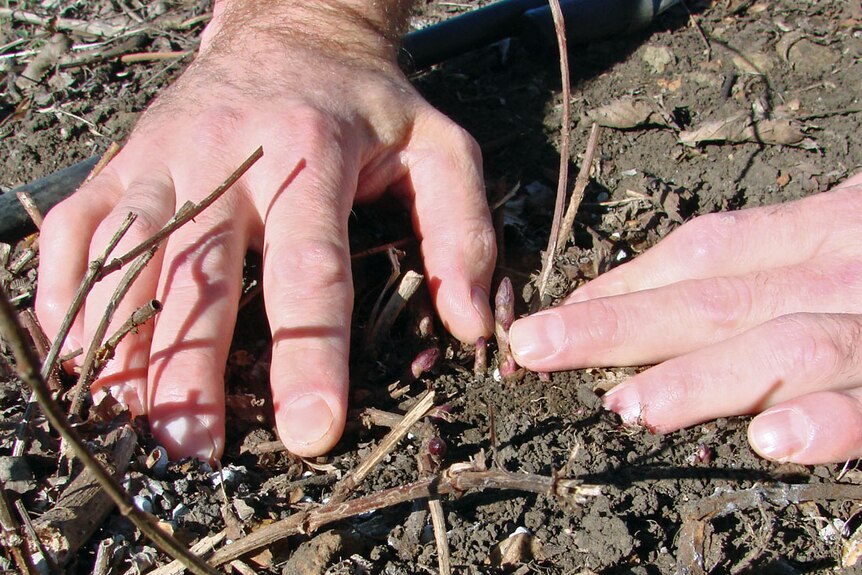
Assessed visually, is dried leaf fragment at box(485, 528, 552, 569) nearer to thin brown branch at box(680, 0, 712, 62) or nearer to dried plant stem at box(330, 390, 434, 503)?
dried plant stem at box(330, 390, 434, 503)

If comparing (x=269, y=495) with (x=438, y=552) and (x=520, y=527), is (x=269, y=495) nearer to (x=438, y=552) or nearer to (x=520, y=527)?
(x=438, y=552)

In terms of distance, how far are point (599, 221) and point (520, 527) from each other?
1.41 metres

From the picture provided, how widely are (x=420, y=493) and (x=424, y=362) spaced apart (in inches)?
30.7

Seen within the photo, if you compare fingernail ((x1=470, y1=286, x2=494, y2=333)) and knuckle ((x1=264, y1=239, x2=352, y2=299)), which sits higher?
knuckle ((x1=264, y1=239, x2=352, y2=299))

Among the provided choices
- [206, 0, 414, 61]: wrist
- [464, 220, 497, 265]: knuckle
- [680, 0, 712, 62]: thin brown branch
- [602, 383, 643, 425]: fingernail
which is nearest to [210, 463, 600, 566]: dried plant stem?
[602, 383, 643, 425]: fingernail

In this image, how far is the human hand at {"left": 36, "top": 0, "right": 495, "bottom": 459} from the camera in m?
2.02

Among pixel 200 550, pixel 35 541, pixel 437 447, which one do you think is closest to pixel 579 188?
pixel 437 447

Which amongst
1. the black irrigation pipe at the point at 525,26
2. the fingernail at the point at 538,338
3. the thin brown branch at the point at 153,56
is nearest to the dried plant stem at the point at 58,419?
the fingernail at the point at 538,338

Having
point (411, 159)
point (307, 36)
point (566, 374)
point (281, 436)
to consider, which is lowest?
point (566, 374)

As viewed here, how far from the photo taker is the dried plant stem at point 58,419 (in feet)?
2.61

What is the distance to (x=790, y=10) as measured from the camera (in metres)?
3.74

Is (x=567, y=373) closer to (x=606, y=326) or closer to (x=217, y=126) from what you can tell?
(x=606, y=326)

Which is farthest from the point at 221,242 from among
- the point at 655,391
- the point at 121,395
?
the point at 655,391

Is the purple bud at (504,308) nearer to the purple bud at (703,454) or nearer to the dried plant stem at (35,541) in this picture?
the purple bud at (703,454)
